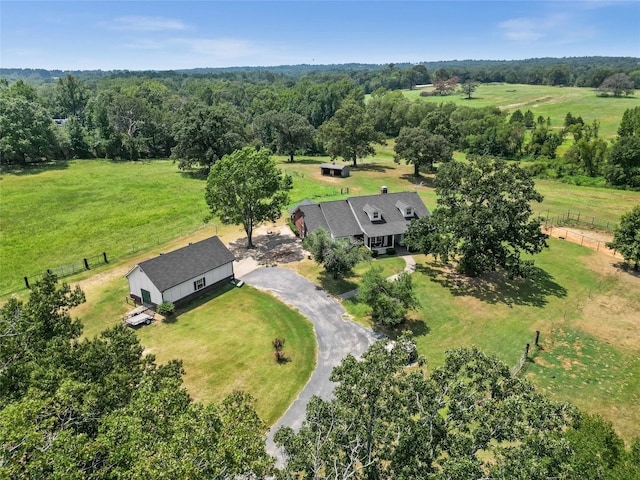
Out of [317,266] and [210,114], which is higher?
[210,114]

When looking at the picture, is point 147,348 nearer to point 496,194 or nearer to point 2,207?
point 496,194

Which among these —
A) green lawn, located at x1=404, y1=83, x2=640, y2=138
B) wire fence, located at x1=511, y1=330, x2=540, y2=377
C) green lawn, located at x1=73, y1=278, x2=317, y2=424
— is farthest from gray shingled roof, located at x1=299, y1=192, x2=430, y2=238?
green lawn, located at x1=404, y1=83, x2=640, y2=138

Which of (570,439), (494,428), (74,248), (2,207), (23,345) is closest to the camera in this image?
(494,428)

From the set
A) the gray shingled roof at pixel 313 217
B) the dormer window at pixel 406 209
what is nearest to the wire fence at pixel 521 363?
the dormer window at pixel 406 209

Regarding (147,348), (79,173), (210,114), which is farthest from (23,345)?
(79,173)

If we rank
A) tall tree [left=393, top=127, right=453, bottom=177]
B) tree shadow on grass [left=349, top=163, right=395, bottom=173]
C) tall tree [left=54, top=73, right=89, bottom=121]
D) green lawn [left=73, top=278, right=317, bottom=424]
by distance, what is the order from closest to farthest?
green lawn [left=73, top=278, right=317, bottom=424]
tall tree [left=393, top=127, right=453, bottom=177]
tree shadow on grass [left=349, top=163, right=395, bottom=173]
tall tree [left=54, top=73, right=89, bottom=121]

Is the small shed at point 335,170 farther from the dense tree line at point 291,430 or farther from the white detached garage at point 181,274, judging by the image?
the dense tree line at point 291,430

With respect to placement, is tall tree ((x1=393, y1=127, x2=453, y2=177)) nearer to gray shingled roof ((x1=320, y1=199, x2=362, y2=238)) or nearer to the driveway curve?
gray shingled roof ((x1=320, y1=199, x2=362, y2=238))
